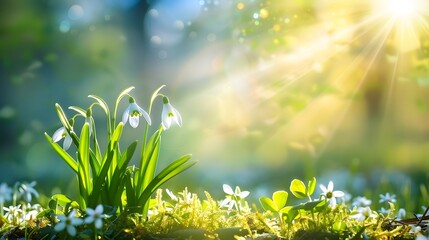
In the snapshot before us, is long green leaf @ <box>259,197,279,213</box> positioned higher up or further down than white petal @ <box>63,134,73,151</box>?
further down

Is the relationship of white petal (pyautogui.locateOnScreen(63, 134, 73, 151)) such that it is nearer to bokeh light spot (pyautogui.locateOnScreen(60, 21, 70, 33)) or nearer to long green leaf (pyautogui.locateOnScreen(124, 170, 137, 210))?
long green leaf (pyautogui.locateOnScreen(124, 170, 137, 210))

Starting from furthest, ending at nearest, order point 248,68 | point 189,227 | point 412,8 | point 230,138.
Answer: point 230,138 → point 248,68 → point 412,8 → point 189,227

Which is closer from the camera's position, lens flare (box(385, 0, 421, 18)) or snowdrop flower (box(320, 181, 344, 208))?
snowdrop flower (box(320, 181, 344, 208))

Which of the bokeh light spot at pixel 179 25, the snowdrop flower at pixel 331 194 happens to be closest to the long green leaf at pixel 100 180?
the snowdrop flower at pixel 331 194

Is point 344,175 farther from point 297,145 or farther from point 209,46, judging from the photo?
point 209,46

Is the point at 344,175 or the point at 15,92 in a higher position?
the point at 15,92

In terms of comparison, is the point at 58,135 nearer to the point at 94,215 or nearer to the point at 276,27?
the point at 94,215

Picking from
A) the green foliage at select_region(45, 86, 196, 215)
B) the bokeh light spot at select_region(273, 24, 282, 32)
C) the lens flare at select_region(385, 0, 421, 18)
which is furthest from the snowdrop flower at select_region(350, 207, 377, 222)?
the lens flare at select_region(385, 0, 421, 18)

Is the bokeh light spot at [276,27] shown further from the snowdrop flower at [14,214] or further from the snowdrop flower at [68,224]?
the snowdrop flower at [68,224]

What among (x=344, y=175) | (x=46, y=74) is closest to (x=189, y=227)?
(x=344, y=175)
